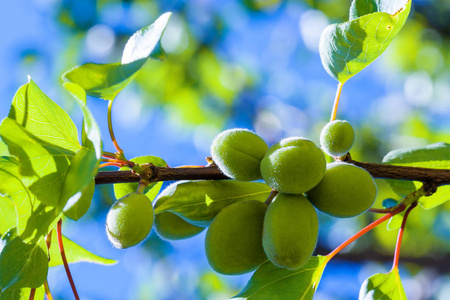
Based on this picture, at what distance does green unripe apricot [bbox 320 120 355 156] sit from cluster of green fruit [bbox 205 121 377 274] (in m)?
0.08

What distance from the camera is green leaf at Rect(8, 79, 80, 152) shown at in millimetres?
891

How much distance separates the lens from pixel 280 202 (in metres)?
0.80

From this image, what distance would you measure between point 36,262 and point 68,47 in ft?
11.0

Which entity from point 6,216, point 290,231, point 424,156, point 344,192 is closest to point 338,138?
point 344,192

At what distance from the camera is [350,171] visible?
85 centimetres

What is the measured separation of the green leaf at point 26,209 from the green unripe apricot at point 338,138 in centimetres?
57

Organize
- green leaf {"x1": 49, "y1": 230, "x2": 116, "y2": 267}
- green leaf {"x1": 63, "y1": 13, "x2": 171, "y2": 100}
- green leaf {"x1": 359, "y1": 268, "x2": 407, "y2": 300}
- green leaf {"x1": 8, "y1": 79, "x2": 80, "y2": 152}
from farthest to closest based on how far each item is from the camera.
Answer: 1. green leaf {"x1": 49, "y1": 230, "x2": 116, "y2": 267}
2. green leaf {"x1": 359, "y1": 268, "x2": 407, "y2": 300}
3. green leaf {"x1": 8, "y1": 79, "x2": 80, "y2": 152}
4. green leaf {"x1": 63, "y1": 13, "x2": 171, "y2": 100}

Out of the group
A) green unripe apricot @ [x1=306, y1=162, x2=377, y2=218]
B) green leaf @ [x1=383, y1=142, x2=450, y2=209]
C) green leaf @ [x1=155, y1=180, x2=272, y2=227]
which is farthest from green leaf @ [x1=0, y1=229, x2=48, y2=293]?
green leaf @ [x1=383, y1=142, x2=450, y2=209]

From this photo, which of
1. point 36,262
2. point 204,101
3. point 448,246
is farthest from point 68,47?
point 448,246

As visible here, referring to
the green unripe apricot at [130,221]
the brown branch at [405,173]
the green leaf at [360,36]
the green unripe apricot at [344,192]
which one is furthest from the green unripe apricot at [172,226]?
the green leaf at [360,36]

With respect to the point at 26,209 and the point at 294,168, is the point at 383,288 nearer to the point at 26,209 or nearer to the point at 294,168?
the point at 294,168

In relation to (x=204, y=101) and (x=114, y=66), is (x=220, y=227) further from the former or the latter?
(x=204, y=101)

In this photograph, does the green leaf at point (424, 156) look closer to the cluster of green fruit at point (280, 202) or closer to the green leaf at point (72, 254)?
the cluster of green fruit at point (280, 202)

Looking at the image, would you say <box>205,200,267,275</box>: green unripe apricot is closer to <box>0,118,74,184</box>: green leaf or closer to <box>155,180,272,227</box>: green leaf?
<box>155,180,272,227</box>: green leaf
